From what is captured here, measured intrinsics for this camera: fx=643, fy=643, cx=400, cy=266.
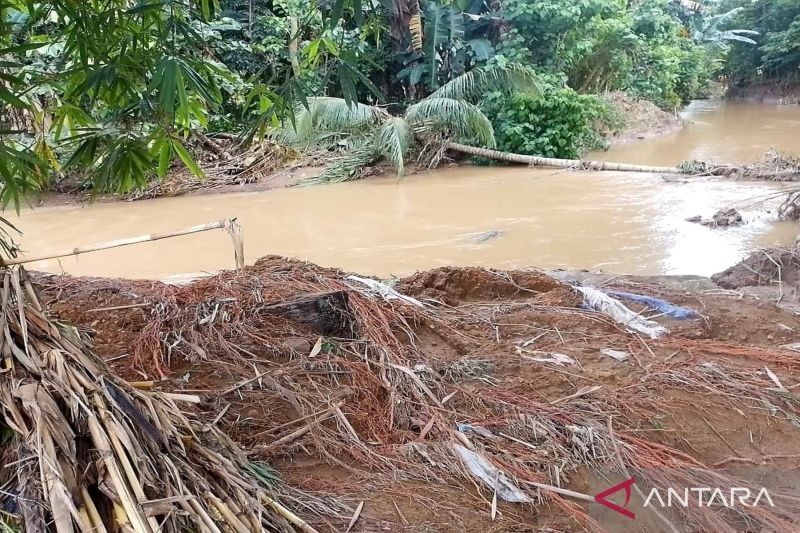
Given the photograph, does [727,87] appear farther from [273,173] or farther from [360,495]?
[360,495]

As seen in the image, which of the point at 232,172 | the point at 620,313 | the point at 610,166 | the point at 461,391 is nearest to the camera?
the point at 461,391

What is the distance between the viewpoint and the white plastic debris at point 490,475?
1.91 m

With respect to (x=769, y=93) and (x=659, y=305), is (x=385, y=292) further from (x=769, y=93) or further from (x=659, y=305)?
(x=769, y=93)

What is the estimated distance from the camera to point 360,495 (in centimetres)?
190

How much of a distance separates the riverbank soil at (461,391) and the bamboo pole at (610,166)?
7.31m

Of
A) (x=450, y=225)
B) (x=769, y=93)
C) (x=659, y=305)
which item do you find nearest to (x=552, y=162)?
(x=450, y=225)

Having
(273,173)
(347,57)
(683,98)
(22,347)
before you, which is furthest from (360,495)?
(683,98)

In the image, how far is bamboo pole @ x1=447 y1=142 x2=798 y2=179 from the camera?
982 cm

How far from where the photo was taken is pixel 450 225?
8.19 meters

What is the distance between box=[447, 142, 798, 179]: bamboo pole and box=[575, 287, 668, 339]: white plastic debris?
7599mm

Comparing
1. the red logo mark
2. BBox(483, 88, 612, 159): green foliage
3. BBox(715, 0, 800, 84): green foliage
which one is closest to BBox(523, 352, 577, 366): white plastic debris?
the red logo mark

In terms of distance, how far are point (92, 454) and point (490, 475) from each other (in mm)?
1185

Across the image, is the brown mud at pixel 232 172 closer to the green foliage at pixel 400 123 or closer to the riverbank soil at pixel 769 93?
the green foliage at pixel 400 123

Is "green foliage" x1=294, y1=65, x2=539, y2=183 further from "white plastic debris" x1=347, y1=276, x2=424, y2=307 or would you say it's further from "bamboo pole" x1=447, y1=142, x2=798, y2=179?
"white plastic debris" x1=347, y1=276, x2=424, y2=307
